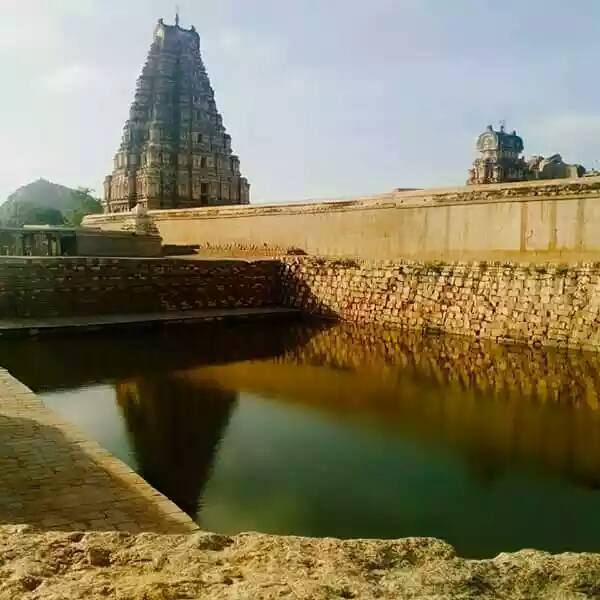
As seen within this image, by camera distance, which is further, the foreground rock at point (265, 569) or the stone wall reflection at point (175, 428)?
the stone wall reflection at point (175, 428)

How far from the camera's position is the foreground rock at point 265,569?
6.06 feet

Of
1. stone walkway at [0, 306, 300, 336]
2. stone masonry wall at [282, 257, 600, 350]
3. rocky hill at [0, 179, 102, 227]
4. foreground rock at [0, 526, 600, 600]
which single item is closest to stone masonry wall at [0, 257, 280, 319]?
stone walkway at [0, 306, 300, 336]

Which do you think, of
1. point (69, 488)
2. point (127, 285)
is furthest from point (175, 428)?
point (127, 285)

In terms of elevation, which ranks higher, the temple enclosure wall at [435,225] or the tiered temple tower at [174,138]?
the tiered temple tower at [174,138]

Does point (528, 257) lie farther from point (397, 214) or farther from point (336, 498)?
point (336, 498)

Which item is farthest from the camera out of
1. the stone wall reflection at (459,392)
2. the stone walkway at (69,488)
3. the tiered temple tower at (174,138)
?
the tiered temple tower at (174,138)

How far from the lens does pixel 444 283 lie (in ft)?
43.8

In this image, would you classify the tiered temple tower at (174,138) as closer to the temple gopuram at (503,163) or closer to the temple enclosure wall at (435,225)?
the temple enclosure wall at (435,225)

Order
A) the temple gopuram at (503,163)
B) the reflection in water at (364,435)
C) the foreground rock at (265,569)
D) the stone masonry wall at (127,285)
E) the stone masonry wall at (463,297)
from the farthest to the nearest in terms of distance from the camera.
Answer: the temple gopuram at (503,163), the stone masonry wall at (127,285), the stone masonry wall at (463,297), the reflection in water at (364,435), the foreground rock at (265,569)

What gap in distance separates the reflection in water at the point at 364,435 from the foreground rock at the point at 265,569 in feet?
6.42

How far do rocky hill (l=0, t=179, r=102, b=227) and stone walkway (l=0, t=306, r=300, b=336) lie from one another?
2377 centimetres

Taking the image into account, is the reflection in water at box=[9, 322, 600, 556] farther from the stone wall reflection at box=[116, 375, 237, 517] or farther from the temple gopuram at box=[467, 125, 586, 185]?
the temple gopuram at box=[467, 125, 586, 185]

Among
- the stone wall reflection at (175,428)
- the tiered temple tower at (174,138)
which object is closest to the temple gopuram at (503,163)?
the tiered temple tower at (174,138)

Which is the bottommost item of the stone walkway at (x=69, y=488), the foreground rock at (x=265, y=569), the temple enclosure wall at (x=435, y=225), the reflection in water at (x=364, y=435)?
the reflection in water at (x=364, y=435)
